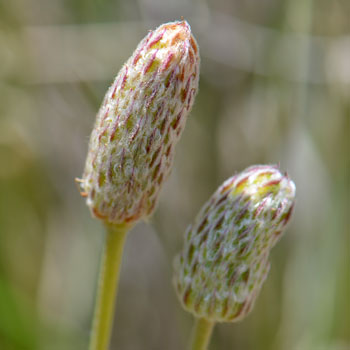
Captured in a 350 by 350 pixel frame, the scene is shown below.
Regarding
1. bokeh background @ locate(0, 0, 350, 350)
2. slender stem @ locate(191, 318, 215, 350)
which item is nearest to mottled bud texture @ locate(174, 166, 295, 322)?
slender stem @ locate(191, 318, 215, 350)

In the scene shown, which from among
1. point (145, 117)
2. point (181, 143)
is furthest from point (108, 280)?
point (181, 143)

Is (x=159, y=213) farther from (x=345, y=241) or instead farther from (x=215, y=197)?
(x=215, y=197)

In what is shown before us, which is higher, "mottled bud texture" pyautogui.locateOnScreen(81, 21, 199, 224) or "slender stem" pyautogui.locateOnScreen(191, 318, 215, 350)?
"mottled bud texture" pyautogui.locateOnScreen(81, 21, 199, 224)

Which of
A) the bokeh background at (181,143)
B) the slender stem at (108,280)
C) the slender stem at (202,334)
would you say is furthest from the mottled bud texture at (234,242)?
the bokeh background at (181,143)

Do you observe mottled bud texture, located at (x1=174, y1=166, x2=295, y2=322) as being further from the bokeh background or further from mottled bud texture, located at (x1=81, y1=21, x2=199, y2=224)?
the bokeh background

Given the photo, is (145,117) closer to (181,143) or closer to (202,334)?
(202,334)
